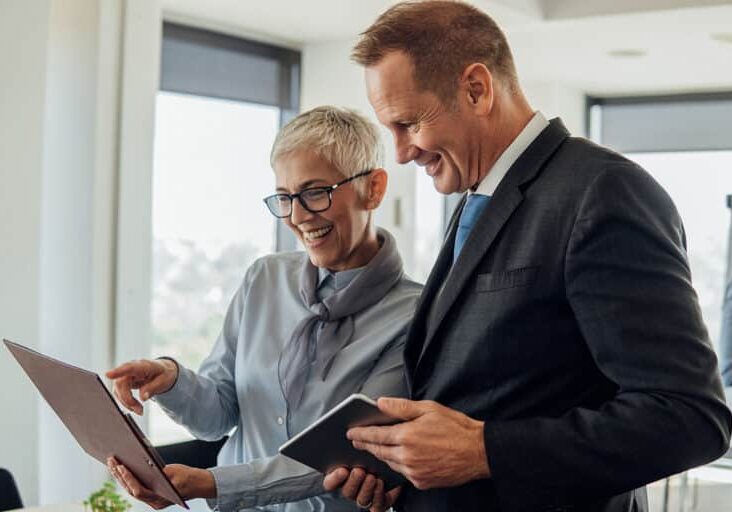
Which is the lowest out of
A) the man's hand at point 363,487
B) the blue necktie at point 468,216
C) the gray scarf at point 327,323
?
the man's hand at point 363,487

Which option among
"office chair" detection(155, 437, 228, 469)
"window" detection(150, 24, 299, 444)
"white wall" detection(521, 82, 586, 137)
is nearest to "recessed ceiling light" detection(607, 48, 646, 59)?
"white wall" detection(521, 82, 586, 137)

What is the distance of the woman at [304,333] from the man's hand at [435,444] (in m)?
0.54

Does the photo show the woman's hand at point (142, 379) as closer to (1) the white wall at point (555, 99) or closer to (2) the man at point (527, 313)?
(2) the man at point (527, 313)

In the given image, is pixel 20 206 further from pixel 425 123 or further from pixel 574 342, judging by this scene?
pixel 574 342

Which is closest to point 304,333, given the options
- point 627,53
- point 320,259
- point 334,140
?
point 320,259

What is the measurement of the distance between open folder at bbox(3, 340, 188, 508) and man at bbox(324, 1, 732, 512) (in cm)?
37

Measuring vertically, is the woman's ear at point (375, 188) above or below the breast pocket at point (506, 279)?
above

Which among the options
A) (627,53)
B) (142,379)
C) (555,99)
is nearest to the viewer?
(142,379)

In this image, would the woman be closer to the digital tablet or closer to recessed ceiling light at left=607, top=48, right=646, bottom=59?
Result: the digital tablet

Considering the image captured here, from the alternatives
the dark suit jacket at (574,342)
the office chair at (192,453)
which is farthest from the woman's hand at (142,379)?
the dark suit jacket at (574,342)

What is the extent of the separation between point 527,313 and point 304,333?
0.75 m

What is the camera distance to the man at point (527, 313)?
52.2 inches

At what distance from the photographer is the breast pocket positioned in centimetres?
143

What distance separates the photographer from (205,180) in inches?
191
